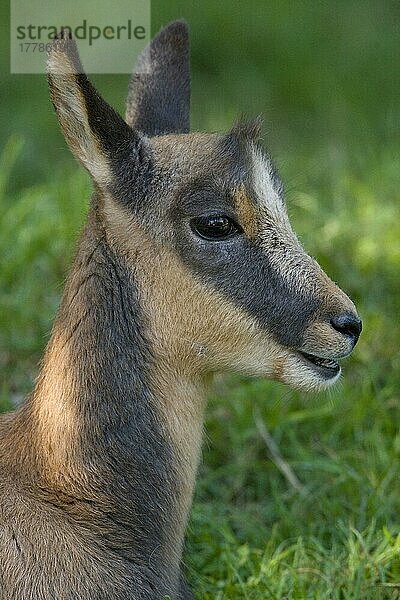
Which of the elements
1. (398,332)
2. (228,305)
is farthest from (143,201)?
(398,332)

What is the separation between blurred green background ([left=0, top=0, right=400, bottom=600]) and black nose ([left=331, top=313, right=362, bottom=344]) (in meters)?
1.19

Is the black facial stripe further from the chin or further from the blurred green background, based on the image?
the blurred green background

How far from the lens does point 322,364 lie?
17.5 feet

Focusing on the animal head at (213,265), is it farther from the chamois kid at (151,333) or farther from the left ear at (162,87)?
the left ear at (162,87)

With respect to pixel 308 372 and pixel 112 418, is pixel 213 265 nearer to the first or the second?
pixel 308 372

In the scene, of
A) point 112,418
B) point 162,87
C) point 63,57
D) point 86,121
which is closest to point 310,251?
point 162,87

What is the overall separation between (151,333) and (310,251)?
3462mm

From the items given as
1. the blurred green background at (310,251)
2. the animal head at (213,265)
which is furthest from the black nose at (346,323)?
the blurred green background at (310,251)

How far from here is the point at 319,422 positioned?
24.7ft

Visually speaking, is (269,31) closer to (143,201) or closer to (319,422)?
(319,422)

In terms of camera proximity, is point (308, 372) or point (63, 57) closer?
point (63, 57)

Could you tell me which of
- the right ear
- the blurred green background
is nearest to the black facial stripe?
the right ear

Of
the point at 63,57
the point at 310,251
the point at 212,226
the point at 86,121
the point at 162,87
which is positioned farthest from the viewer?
the point at 310,251

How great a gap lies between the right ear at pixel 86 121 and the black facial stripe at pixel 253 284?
0.39m
